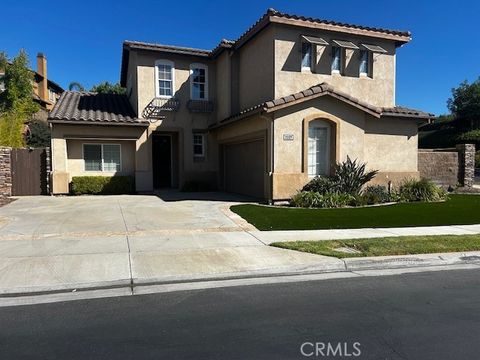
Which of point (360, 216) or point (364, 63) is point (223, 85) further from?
point (360, 216)

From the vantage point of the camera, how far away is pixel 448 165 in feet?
64.8

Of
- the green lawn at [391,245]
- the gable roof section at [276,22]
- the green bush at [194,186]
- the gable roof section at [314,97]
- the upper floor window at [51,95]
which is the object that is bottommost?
the green lawn at [391,245]

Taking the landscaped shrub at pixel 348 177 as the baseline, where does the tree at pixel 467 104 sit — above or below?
above

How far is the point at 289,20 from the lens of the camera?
595 inches

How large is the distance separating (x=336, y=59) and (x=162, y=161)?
10425 millimetres

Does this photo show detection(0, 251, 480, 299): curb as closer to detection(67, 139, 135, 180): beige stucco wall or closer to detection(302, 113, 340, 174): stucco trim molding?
detection(302, 113, 340, 174): stucco trim molding

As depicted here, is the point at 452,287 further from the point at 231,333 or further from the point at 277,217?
the point at 277,217

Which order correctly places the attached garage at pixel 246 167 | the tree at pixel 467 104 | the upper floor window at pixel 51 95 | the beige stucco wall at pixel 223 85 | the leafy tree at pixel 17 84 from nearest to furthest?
the attached garage at pixel 246 167 < the beige stucco wall at pixel 223 85 < the leafy tree at pixel 17 84 < the upper floor window at pixel 51 95 < the tree at pixel 467 104

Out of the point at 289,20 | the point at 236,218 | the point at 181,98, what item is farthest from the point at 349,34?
the point at 236,218

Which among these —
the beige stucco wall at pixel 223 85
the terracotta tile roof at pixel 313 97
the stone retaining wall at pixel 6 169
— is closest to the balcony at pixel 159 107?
the beige stucco wall at pixel 223 85

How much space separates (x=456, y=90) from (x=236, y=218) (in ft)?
185

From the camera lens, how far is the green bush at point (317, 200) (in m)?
14.0

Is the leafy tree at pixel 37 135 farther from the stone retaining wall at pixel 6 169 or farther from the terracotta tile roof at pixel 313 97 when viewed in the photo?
the terracotta tile roof at pixel 313 97

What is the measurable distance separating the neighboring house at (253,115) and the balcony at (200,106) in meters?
0.05
